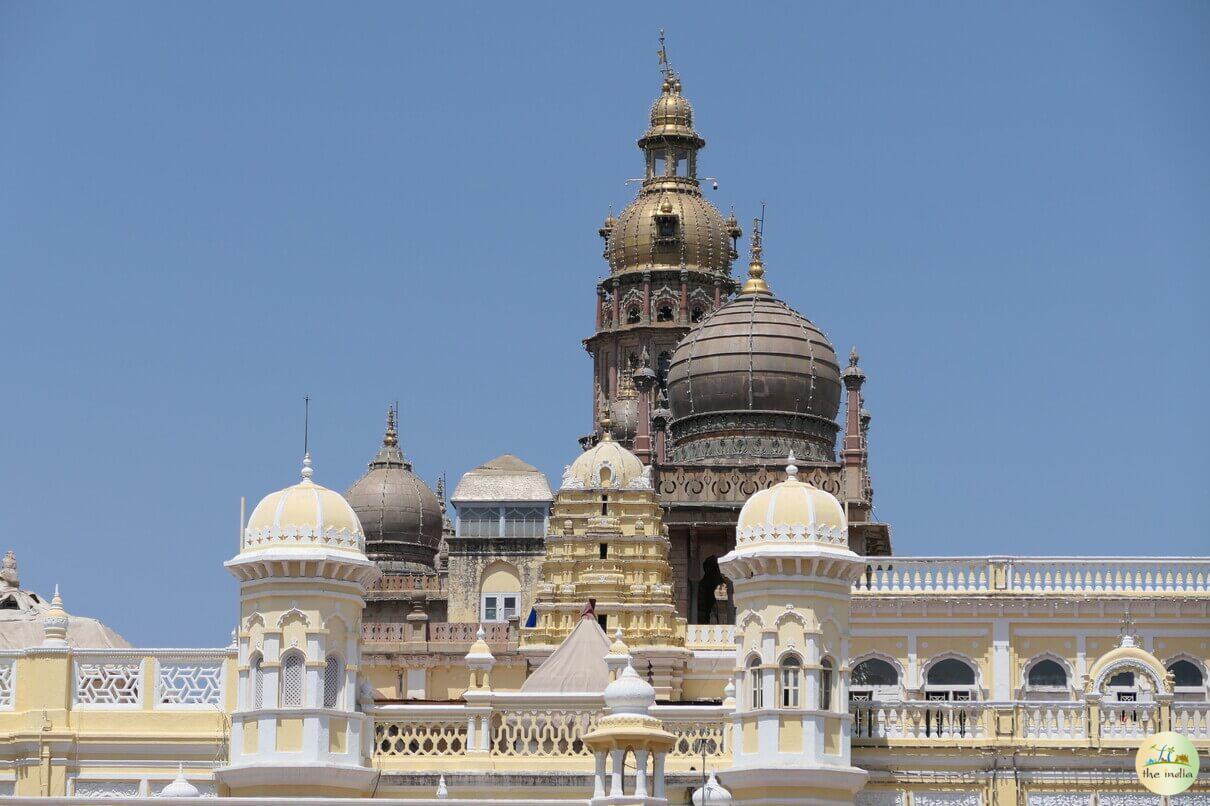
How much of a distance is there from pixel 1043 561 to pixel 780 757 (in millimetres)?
→ 15726

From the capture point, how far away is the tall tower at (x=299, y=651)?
1778 inches

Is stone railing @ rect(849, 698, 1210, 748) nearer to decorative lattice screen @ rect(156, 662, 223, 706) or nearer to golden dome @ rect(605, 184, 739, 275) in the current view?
decorative lattice screen @ rect(156, 662, 223, 706)

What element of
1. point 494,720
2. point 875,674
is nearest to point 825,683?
point 494,720

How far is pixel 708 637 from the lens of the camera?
216ft

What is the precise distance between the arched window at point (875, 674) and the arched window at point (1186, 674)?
5347mm

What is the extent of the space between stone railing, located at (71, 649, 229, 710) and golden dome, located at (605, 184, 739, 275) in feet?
181

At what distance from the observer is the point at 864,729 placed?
46.9 metres

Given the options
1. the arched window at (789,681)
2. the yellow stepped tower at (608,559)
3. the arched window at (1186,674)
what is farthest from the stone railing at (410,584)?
the arched window at (789,681)

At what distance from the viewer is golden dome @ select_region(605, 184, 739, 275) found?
102188 mm

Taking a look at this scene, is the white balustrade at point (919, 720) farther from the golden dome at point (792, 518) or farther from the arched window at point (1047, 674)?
the arched window at point (1047, 674)

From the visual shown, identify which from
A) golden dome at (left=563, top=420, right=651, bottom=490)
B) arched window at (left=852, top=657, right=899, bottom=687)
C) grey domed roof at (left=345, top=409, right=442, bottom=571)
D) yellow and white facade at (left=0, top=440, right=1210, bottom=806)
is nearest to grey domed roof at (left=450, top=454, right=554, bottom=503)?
grey domed roof at (left=345, top=409, right=442, bottom=571)

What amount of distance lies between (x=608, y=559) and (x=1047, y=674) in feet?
39.5

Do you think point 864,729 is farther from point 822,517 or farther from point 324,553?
point 324,553

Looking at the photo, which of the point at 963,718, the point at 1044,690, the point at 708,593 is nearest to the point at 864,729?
the point at 963,718
